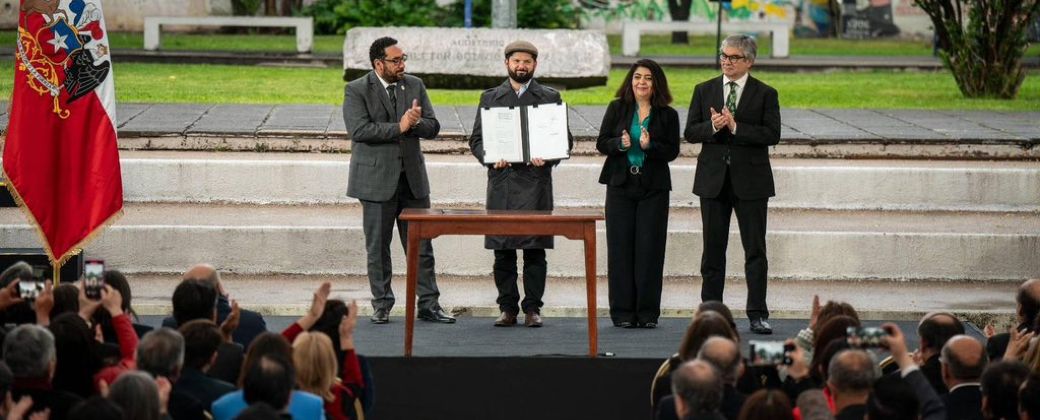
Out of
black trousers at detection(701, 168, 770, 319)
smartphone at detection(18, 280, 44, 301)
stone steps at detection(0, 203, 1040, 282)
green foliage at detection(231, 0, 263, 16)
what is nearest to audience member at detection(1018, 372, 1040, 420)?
smartphone at detection(18, 280, 44, 301)

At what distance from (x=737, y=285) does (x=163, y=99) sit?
750 cm

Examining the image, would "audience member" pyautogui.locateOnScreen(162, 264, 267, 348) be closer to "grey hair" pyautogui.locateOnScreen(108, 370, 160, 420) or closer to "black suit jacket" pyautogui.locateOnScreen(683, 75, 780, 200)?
"grey hair" pyautogui.locateOnScreen(108, 370, 160, 420)

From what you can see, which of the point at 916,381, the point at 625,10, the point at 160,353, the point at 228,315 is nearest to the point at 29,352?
the point at 160,353

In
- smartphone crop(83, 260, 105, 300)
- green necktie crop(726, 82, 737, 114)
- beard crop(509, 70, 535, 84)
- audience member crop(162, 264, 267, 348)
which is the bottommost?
audience member crop(162, 264, 267, 348)

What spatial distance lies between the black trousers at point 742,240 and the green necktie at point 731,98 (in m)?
0.39

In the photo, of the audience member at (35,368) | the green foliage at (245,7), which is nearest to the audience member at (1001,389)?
the audience member at (35,368)

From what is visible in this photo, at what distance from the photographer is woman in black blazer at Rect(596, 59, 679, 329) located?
38.2ft

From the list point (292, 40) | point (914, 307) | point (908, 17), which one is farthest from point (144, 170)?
point (908, 17)

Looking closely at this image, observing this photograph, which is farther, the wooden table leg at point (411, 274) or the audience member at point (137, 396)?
the wooden table leg at point (411, 274)

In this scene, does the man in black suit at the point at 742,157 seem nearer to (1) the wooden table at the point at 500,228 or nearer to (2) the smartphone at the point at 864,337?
(1) the wooden table at the point at 500,228

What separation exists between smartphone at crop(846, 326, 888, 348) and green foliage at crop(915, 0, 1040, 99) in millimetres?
13431

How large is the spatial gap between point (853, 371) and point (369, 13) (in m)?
24.5

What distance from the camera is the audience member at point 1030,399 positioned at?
7027 mm

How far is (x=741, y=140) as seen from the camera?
11.5 meters
